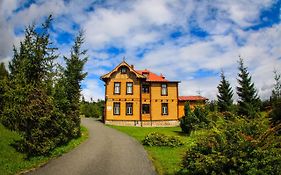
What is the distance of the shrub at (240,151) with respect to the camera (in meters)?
7.62

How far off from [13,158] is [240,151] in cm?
1106

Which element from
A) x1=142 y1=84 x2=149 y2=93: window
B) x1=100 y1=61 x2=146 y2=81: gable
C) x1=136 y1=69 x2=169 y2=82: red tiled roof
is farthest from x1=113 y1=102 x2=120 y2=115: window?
x1=136 y1=69 x2=169 y2=82: red tiled roof

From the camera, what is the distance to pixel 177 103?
141ft

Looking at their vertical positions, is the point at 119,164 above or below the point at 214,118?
below

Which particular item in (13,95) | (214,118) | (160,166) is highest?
(13,95)

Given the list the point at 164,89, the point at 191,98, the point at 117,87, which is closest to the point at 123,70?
the point at 117,87

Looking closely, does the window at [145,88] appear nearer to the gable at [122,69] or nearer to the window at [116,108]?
the gable at [122,69]

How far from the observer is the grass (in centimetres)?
1198

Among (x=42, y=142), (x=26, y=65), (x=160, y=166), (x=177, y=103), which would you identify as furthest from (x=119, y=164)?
(x=177, y=103)

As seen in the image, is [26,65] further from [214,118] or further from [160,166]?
[214,118]

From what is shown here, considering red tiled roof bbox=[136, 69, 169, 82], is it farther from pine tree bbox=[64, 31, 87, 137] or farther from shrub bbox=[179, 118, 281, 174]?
shrub bbox=[179, 118, 281, 174]

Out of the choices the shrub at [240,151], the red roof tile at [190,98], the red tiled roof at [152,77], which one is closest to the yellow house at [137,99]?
the red tiled roof at [152,77]

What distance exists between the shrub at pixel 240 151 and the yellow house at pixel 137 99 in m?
32.1

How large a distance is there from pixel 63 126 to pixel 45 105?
428 cm
